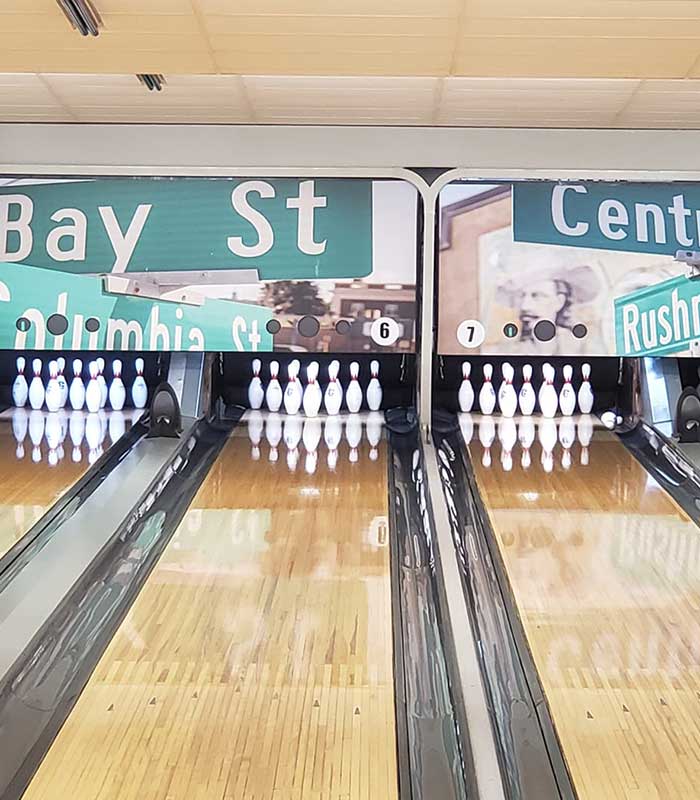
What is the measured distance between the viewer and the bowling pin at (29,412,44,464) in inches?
139

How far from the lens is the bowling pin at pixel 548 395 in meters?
4.13

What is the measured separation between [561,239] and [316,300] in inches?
41.8

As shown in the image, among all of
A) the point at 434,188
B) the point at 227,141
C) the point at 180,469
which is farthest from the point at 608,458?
the point at 227,141

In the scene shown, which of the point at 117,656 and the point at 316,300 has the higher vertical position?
the point at 316,300

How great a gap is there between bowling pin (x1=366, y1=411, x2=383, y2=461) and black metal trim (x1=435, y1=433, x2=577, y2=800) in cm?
51

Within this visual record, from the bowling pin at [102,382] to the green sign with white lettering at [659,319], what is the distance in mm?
2225

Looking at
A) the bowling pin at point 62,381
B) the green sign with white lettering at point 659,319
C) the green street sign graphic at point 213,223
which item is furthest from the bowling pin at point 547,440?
the bowling pin at point 62,381

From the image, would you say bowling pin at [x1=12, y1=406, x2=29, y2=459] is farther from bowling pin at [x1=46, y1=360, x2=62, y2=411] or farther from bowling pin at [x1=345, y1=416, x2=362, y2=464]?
bowling pin at [x1=345, y1=416, x2=362, y2=464]

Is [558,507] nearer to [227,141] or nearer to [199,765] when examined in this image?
[199,765]

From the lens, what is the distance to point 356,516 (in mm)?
3076

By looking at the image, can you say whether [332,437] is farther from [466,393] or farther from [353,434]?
[466,393]

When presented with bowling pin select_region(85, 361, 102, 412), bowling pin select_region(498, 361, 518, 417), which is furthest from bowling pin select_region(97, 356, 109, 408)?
bowling pin select_region(498, 361, 518, 417)

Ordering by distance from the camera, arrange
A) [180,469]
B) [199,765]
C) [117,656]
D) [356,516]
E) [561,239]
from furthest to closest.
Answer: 1. [561,239]
2. [180,469]
3. [356,516]
4. [117,656]
5. [199,765]

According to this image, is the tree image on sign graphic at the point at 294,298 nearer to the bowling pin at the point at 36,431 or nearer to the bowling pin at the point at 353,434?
the bowling pin at the point at 353,434
